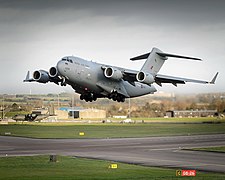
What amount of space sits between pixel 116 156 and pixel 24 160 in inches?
316

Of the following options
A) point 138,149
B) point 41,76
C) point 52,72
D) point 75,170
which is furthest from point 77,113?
point 75,170

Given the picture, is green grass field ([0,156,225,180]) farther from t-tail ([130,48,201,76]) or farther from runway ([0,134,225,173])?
t-tail ([130,48,201,76])

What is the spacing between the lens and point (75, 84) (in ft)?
175

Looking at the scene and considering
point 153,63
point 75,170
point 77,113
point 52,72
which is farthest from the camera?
point 77,113

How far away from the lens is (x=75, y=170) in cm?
3450

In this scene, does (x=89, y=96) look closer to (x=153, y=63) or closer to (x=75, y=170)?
(x=153, y=63)

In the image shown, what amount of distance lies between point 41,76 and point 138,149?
12657 millimetres

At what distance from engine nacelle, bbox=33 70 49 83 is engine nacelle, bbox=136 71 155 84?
9302mm

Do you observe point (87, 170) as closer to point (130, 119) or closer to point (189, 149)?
point (189, 149)

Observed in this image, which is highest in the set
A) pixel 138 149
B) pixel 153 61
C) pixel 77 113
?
pixel 153 61

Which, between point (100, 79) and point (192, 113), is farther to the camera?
point (192, 113)

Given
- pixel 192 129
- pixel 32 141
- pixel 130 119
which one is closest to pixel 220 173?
pixel 32 141

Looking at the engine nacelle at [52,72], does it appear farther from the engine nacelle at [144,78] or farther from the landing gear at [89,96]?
the engine nacelle at [144,78]

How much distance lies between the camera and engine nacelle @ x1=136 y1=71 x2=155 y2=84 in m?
56.1
